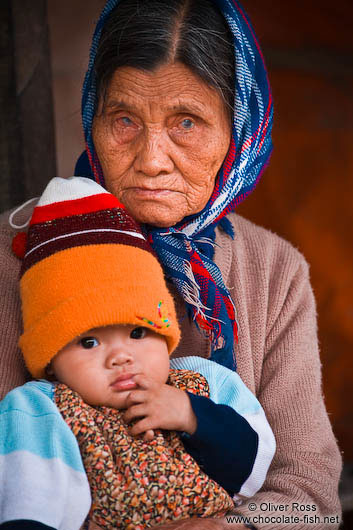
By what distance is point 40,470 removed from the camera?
1.40 meters

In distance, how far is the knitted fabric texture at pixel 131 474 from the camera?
145 cm

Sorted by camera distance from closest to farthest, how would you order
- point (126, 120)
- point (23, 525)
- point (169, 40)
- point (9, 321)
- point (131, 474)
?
point (23, 525) → point (131, 474) → point (9, 321) → point (169, 40) → point (126, 120)

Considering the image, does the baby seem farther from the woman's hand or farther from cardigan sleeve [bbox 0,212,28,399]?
cardigan sleeve [bbox 0,212,28,399]

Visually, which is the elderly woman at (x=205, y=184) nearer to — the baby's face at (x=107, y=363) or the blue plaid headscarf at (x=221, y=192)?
the blue plaid headscarf at (x=221, y=192)

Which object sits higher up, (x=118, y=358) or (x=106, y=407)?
(x=118, y=358)

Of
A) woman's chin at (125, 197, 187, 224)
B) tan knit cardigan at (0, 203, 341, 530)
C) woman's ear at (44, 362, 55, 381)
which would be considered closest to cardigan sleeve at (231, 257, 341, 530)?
tan knit cardigan at (0, 203, 341, 530)

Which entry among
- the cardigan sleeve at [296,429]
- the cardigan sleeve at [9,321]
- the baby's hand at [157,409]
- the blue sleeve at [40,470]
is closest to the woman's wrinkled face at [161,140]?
the cardigan sleeve at [9,321]

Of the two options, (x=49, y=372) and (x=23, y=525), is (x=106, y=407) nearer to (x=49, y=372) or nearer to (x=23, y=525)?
(x=49, y=372)

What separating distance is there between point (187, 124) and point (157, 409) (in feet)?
3.03

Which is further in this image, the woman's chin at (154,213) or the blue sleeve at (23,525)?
the woman's chin at (154,213)

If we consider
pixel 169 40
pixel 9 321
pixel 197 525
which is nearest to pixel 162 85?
pixel 169 40

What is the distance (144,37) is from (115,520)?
1350 millimetres

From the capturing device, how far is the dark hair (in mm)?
1938

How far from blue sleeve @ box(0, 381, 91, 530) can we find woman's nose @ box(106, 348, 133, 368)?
0.54ft
